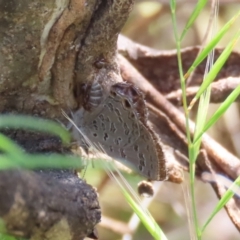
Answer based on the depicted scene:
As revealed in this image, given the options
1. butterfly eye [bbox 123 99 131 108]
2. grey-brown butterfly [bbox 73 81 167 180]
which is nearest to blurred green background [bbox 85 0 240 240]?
grey-brown butterfly [bbox 73 81 167 180]

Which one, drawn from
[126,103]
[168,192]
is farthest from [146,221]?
[168,192]

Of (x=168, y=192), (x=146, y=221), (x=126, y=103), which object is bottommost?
(x=168, y=192)

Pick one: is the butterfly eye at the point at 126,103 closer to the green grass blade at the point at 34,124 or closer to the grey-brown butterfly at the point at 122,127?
the grey-brown butterfly at the point at 122,127

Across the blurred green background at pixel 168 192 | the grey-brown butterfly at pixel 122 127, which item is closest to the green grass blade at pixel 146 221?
the grey-brown butterfly at pixel 122 127

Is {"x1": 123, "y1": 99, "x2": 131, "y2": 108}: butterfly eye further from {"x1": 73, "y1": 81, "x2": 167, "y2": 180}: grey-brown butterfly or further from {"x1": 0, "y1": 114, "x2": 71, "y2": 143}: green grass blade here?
{"x1": 0, "y1": 114, "x2": 71, "y2": 143}: green grass blade

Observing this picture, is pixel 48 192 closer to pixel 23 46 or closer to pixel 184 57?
pixel 23 46

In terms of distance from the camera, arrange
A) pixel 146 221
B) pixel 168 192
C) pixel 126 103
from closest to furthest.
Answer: pixel 146 221 → pixel 126 103 → pixel 168 192

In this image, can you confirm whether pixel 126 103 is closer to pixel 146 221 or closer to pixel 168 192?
pixel 146 221
